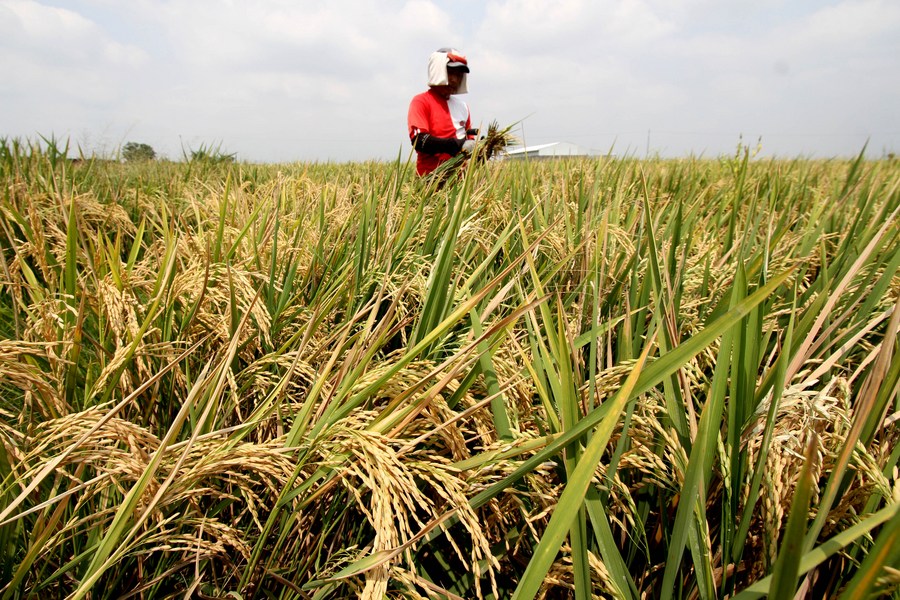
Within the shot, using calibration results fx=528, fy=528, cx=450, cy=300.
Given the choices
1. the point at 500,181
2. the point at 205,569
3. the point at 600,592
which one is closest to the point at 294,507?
the point at 205,569

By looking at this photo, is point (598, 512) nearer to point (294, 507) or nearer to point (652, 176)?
point (294, 507)

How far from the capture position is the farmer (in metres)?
4.05

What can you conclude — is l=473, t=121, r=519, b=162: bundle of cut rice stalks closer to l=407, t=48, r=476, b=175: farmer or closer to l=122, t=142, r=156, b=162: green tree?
l=407, t=48, r=476, b=175: farmer

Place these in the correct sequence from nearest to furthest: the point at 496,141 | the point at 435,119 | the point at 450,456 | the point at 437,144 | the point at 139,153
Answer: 1. the point at 450,456
2. the point at 496,141
3. the point at 437,144
4. the point at 435,119
5. the point at 139,153

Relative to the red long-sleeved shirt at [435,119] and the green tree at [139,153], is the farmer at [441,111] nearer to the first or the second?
the red long-sleeved shirt at [435,119]

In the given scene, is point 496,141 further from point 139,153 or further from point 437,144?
point 139,153

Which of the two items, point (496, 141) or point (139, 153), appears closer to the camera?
point (496, 141)

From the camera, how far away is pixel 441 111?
4352 mm

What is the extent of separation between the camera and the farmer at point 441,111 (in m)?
4.05

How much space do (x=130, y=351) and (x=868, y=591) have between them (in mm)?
1056

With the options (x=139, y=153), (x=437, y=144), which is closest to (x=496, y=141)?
(x=437, y=144)

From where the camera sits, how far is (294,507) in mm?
838

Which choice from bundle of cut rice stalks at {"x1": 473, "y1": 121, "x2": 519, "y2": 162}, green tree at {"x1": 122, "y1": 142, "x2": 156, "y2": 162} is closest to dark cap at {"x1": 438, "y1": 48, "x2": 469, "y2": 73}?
bundle of cut rice stalks at {"x1": 473, "y1": 121, "x2": 519, "y2": 162}

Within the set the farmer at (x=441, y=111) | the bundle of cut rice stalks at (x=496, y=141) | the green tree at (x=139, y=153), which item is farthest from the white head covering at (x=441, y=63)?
the green tree at (x=139, y=153)
